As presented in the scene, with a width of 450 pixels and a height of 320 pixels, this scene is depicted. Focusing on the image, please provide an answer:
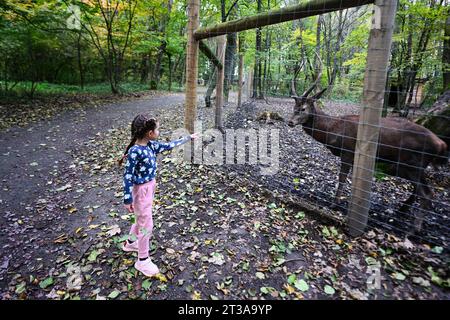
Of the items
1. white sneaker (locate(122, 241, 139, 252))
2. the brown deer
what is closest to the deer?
the brown deer

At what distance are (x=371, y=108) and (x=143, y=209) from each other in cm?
269

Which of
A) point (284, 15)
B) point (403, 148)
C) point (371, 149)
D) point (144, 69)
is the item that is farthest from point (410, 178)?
point (144, 69)

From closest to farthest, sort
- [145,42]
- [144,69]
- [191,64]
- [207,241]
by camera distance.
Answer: [207,241], [191,64], [145,42], [144,69]

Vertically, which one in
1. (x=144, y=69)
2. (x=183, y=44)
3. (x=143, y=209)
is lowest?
(x=143, y=209)

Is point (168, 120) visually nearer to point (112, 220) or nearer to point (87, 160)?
point (87, 160)

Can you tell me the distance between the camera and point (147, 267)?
2.90 metres

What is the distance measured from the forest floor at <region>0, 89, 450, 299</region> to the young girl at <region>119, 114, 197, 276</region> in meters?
0.25

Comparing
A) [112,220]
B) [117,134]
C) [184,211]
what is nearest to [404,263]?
[184,211]

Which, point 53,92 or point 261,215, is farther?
point 53,92

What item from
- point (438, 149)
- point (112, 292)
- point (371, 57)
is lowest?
point (112, 292)

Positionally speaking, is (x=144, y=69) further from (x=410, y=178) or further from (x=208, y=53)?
(x=410, y=178)

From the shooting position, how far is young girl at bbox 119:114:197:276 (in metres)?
2.64

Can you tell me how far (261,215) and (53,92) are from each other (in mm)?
13752

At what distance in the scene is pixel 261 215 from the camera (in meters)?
3.83
